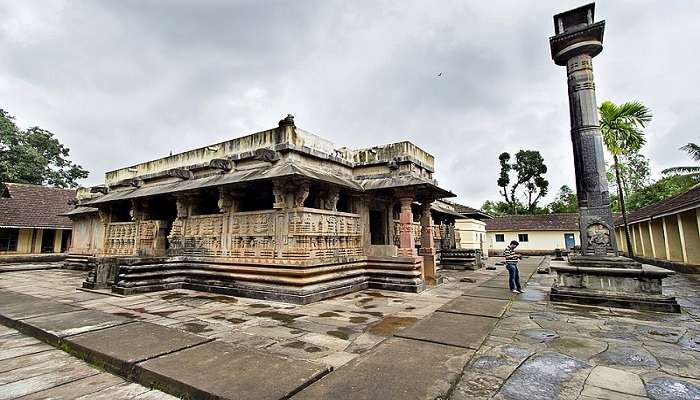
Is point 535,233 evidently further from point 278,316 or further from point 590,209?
point 278,316

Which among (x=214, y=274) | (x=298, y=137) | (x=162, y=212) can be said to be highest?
(x=298, y=137)

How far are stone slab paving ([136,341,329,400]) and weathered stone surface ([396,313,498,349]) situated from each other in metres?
1.79

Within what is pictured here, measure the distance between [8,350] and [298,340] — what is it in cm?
355

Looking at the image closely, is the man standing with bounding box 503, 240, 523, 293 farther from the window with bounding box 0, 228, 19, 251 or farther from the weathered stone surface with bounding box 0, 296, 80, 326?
the window with bounding box 0, 228, 19, 251

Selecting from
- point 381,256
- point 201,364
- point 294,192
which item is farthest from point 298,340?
point 381,256

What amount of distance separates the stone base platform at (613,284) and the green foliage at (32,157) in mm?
37586

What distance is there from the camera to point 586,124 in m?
7.32

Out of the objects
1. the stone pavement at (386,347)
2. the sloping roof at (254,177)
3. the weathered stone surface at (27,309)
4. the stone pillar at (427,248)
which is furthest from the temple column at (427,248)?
the weathered stone surface at (27,309)

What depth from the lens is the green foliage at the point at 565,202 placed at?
151 feet

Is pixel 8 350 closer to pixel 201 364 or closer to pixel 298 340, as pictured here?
pixel 201 364

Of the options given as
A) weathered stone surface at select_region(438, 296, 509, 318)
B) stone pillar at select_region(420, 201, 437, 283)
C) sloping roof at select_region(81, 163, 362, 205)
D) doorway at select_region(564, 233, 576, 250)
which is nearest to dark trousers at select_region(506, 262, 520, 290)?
weathered stone surface at select_region(438, 296, 509, 318)

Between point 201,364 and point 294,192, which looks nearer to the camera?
point 201,364

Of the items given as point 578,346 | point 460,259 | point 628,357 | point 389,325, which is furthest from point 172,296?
point 460,259

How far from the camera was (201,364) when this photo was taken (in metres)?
3.12
